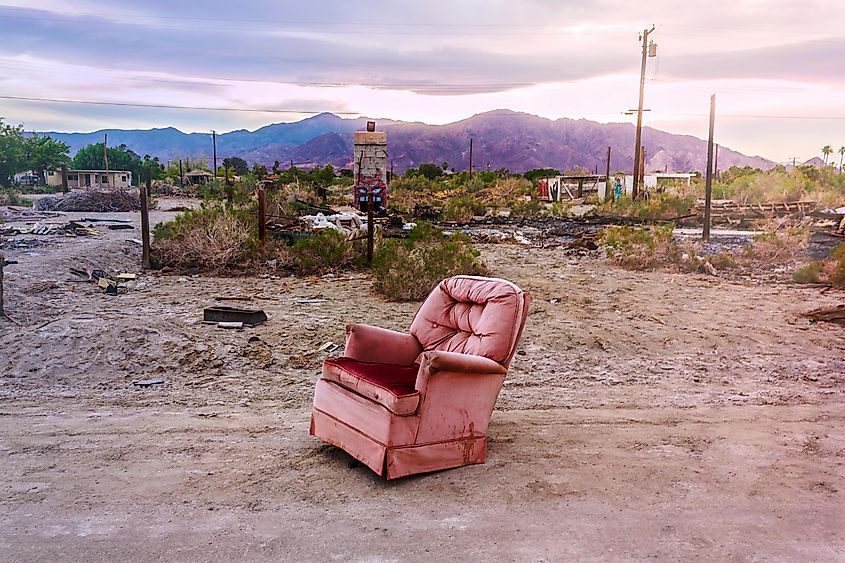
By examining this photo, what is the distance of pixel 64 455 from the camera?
15.3 ft

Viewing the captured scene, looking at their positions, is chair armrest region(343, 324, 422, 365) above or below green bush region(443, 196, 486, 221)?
below

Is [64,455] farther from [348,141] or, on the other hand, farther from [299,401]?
[348,141]

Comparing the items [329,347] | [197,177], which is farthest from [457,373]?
[197,177]

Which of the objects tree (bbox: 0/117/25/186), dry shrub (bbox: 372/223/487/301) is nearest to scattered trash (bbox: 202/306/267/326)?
dry shrub (bbox: 372/223/487/301)

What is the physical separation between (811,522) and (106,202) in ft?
98.0

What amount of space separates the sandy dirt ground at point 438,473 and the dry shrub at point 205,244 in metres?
3.75

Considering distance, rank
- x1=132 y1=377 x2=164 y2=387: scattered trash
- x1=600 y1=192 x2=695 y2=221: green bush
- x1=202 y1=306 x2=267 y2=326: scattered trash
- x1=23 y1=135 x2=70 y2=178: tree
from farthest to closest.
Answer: x1=23 y1=135 x2=70 y2=178: tree
x1=600 y1=192 x2=695 y2=221: green bush
x1=202 y1=306 x2=267 y2=326: scattered trash
x1=132 y1=377 x2=164 y2=387: scattered trash

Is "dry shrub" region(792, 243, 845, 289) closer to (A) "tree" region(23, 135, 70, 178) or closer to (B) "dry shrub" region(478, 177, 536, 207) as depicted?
(B) "dry shrub" region(478, 177, 536, 207)

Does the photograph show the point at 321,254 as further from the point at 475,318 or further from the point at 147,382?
the point at 475,318

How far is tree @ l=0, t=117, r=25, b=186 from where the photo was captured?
45.5 metres

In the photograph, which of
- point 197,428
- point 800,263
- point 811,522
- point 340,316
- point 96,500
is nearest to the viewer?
point 811,522

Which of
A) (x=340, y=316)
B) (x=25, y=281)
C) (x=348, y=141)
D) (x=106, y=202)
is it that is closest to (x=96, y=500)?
(x=340, y=316)

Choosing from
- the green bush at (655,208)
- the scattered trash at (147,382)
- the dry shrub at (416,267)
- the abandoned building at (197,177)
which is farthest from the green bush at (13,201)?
the scattered trash at (147,382)

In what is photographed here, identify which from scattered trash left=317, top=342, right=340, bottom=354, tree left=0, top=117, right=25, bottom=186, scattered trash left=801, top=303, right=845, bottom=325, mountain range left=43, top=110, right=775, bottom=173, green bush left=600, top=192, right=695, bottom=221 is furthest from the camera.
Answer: mountain range left=43, top=110, right=775, bottom=173
